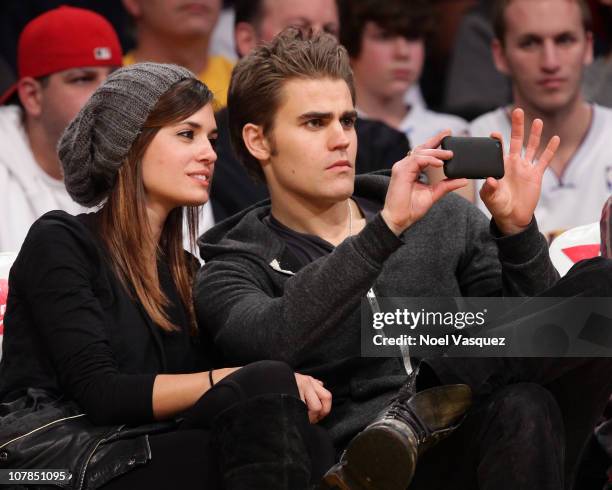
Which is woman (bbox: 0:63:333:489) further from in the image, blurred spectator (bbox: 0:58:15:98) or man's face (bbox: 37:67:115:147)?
blurred spectator (bbox: 0:58:15:98)

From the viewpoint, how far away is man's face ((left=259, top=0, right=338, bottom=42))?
185 inches

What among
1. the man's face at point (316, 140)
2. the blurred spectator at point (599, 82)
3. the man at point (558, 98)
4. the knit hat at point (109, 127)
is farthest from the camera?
the blurred spectator at point (599, 82)

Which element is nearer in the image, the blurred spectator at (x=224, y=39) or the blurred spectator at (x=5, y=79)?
the blurred spectator at (x=5, y=79)

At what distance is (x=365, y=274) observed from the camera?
2729mm

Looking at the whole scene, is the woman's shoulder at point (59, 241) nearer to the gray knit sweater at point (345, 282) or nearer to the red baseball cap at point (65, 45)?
the gray knit sweater at point (345, 282)

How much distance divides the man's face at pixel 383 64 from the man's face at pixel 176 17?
1.92 feet

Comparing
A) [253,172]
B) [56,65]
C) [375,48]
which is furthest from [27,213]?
[375,48]

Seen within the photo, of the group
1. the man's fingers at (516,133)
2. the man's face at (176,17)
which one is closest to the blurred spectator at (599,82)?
the man's face at (176,17)

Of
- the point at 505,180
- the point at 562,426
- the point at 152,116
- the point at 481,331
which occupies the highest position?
the point at 152,116

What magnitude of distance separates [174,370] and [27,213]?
1.22m

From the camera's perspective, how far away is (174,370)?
3018mm

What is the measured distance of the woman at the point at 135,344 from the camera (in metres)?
2.62

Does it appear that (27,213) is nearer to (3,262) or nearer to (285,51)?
(3,262)

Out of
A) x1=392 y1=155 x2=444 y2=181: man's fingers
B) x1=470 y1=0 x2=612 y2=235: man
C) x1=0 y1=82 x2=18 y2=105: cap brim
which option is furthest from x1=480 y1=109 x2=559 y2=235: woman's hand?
x1=0 y1=82 x2=18 y2=105: cap brim
